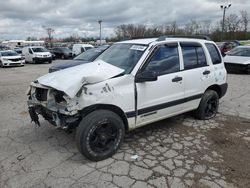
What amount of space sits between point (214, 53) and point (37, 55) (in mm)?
21001

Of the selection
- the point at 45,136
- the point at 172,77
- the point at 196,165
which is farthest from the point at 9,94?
the point at 196,165

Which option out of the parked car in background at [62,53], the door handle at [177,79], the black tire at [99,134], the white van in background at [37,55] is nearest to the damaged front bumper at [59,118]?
the black tire at [99,134]

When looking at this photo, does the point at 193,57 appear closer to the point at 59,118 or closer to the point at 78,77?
the point at 78,77

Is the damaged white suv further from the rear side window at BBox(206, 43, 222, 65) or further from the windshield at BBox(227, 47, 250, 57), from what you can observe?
the windshield at BBox(227, 47, 250, 57)

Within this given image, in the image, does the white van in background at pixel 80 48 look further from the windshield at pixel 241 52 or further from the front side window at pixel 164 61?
the front side window at pixel 164 61

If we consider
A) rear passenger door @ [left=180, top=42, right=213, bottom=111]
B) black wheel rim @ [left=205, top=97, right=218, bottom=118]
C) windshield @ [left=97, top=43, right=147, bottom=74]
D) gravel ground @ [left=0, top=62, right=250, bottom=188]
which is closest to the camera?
gravel ground @ [left=0, top=62, right=250, bottom=188]

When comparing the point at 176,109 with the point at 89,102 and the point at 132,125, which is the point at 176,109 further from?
the point at 89,102

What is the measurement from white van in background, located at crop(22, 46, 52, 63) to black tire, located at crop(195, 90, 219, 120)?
20.9 m

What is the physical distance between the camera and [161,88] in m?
4.21

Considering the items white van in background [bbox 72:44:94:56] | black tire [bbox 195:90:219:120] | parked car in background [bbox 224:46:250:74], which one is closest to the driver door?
black tire [bbox 195:90:219:120]

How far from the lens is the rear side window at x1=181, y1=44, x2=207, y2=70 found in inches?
185

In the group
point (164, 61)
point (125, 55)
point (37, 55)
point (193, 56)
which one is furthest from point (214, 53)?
point (37, 55)

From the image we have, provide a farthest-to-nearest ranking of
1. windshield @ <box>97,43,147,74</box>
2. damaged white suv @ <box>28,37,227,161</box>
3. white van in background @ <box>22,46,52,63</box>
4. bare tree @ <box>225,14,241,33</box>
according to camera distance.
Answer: bare tree @ <box>225,14,241,33</box> < white van in background @ <box>22,46,52,63</box> < windshield @ <box>97,43,147,74</box> < damaged white suv @ <box>28,37,227,161</box>

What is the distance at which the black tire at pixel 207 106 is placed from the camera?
17.1 feet
